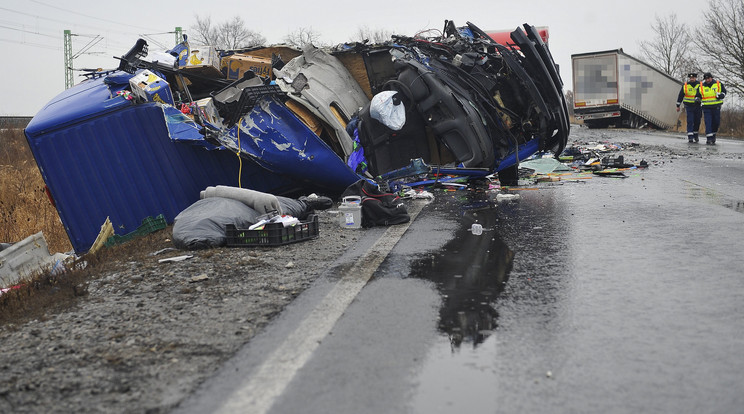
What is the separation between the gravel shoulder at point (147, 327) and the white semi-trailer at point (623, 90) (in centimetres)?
2488

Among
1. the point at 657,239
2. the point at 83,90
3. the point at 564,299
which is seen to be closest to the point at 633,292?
the point at 564,299

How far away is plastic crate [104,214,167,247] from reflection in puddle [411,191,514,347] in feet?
10.5

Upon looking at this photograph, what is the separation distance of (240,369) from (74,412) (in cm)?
64

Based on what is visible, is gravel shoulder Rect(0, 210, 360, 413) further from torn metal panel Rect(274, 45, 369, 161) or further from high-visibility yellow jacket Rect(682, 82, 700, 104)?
high-visibility yellow jacket Rect(682, 82, 700, 104)

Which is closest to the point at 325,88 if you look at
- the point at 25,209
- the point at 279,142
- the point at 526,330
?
the point at 279,142

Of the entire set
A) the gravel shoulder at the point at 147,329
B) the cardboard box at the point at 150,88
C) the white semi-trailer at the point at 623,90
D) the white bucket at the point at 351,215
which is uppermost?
the cardboard box at the point at 150,88

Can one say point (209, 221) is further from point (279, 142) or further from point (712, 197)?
point (712, 197)

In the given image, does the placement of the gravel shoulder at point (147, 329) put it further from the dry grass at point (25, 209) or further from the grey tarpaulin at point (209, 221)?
the dry grass at point (25, 209)

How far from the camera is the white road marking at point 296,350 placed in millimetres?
2463

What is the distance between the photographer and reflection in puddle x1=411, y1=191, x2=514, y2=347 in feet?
10.8

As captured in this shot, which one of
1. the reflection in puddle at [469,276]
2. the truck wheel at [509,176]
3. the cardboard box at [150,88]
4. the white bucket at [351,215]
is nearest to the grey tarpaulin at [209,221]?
the white bucket at [351,215]

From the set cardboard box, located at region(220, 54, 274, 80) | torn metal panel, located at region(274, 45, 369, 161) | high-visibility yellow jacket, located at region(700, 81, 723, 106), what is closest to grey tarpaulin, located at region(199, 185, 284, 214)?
torn metal panel, located at region(274, 45, 369, 161)

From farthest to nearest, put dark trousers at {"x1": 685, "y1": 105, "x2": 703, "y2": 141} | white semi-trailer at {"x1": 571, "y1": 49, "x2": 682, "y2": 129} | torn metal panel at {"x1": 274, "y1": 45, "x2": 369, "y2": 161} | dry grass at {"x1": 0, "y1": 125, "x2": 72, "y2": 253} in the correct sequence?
1. white semi-trailer at {"x1": 571, "y1": 49, "x2": 682, "y2": 129}
2. dark trousers at {"x1": 685, "y1": 105, "x2": 703, "y2": 141}
3. dry grass at {"x1": 0, "y1": 125, "x2": 72, "y2": 253}
4. torn metal panel at {"x1": 274, "y1": 45, "x2": 369, "y2": 161}

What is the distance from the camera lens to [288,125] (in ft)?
25.3
